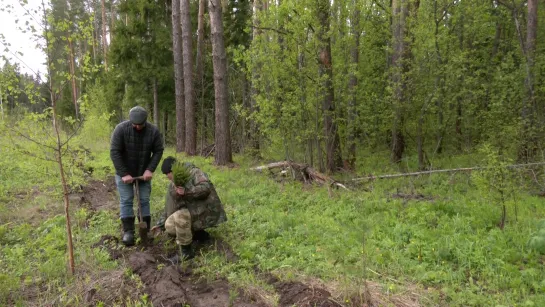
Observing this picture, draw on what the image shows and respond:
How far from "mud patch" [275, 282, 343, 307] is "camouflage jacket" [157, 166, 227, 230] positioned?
1.47 meters

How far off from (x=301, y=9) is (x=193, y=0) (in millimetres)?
14470

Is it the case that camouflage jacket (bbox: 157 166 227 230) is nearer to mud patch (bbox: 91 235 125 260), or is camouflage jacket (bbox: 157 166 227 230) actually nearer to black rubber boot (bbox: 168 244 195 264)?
black rubber boot (bbox: 168 244 195 264)

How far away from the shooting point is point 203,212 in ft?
15.8

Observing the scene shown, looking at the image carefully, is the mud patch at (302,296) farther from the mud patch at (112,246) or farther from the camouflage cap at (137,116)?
the camouflage cap at (137,116)

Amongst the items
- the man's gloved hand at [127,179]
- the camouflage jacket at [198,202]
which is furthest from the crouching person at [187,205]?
the man's gloved hand at [127,179]

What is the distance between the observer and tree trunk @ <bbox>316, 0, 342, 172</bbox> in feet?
28.0

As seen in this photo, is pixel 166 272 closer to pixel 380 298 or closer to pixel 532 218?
pixel 380 298

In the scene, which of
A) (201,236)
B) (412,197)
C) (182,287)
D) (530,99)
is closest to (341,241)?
(201,236)

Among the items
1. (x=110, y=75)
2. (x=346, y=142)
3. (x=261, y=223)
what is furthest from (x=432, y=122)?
(x=110, y=75)

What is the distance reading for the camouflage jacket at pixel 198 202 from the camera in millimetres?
4645

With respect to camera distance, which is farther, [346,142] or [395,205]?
[346,142]

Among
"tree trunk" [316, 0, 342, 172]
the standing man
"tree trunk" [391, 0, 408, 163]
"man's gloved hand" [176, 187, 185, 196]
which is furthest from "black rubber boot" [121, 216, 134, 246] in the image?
"tree trunk" [391, 0, 408, 163]

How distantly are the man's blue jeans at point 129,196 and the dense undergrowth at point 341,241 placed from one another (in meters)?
0.58

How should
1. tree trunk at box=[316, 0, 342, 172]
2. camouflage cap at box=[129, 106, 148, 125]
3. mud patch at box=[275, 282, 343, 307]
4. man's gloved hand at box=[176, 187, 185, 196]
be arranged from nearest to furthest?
1. mud patch at box=[275, 282, 343, 307]
2. man's gloved hand at box=[176, 187, 185, 196]
3. camouflage cap at box=[129, 106, 148, 125]
4. tree trunk at box=[316, 0, 342, 172]
